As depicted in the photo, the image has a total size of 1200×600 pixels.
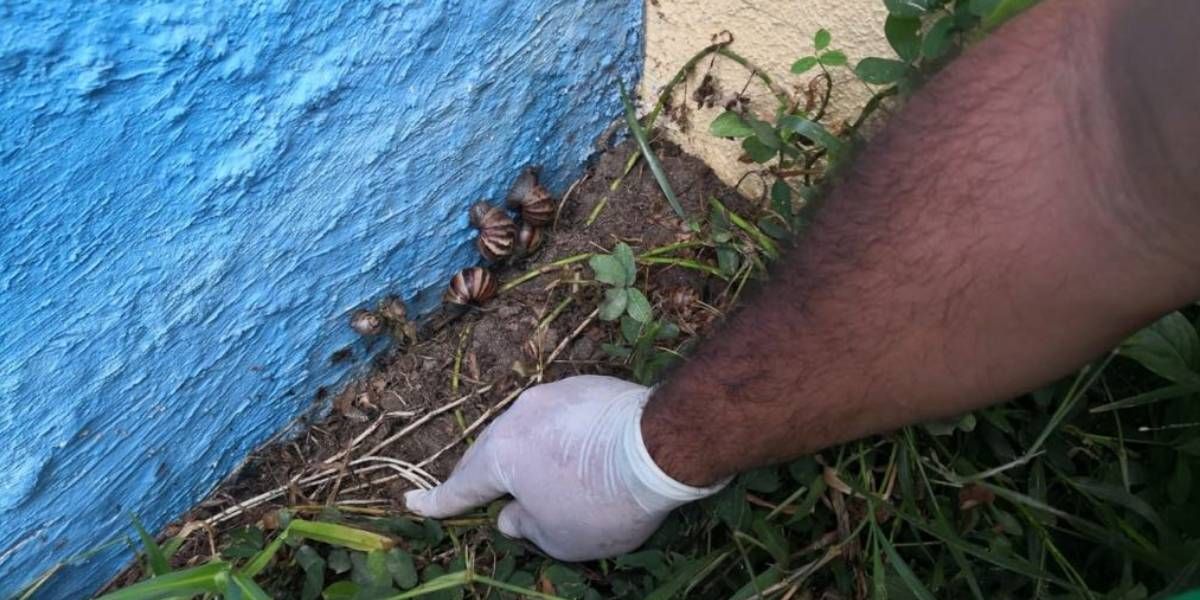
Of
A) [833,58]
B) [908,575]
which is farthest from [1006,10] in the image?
[908,575]

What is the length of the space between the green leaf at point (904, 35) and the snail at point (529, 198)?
0.71 meters

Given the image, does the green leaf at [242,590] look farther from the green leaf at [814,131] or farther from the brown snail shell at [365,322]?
the green leaf at [814,131]

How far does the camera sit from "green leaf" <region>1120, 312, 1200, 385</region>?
133cm

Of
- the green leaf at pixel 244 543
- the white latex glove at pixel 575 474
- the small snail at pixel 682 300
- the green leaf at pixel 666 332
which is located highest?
the small snail at pixel 682 300

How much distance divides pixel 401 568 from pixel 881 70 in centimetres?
108

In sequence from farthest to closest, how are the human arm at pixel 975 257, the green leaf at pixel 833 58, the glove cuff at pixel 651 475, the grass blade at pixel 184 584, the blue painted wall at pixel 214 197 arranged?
the green leaf at pixel 833 58, the glove cuff at pixel 651 475, the grass blade at pixel 184 584, the blue painted wall at pixel 214 197, the human arm at pixel 975 257

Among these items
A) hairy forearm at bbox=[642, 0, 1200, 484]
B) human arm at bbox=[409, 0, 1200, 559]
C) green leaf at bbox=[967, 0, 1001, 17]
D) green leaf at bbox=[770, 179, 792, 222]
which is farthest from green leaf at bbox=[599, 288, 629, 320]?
green leaf at bbox=[967, 0, 1001, 17]

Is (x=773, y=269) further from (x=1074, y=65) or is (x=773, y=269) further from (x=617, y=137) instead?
(x=617, y=137)

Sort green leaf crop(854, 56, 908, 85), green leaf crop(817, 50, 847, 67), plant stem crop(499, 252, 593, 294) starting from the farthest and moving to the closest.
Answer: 1. plant stem crop(499, 252, 593, 294)
2. green leaf crop(817, 50, 847, 67)
3. green leaf crop(854, 56, 908, 85)

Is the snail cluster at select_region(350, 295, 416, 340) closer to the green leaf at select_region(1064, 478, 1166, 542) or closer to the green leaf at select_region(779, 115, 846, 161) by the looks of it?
the green leaf at select_region(779, 115, 846, 161)

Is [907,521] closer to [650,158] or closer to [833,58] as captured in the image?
[833,58]

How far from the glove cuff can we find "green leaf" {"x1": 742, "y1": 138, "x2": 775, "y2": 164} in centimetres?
57

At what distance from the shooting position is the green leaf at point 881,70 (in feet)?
4.63

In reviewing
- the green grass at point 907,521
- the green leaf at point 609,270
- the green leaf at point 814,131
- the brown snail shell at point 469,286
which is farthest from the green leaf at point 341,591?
the green leaf at point 814,131
